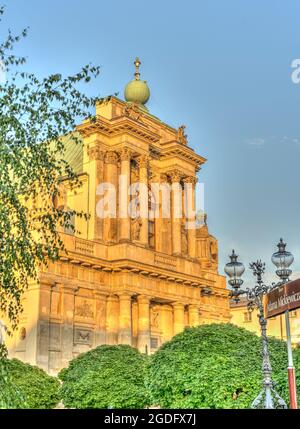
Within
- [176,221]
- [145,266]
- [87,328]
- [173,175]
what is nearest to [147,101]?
[173,175]

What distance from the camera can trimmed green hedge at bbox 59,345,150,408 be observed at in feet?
71.5

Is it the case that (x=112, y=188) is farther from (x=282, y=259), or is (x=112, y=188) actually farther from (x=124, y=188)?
(x=282, y=259)

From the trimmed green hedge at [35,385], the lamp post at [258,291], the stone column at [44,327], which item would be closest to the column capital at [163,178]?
the stone column at [44,327]

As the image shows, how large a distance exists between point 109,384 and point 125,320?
15.1m

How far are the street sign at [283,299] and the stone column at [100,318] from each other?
25.2m

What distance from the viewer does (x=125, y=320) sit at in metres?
37.2

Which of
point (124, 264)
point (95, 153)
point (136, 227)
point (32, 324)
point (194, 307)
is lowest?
point (32, 324)

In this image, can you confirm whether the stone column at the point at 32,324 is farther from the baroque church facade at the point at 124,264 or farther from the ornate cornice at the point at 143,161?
the ornate cornice at the point at 143,161

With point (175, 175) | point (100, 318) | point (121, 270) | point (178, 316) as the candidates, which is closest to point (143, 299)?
point (121, 270)

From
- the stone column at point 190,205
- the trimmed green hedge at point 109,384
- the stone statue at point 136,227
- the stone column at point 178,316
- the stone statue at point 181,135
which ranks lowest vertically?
the trimmed green hedge at point 109,384

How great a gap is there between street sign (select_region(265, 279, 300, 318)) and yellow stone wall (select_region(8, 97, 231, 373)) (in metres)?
22.4

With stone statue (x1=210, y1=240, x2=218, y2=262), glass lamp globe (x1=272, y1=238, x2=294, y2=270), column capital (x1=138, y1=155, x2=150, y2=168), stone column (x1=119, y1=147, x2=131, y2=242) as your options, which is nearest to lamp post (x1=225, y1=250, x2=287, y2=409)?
glass lamp globe (x1=272, y1=238, x2=294, y2=270)

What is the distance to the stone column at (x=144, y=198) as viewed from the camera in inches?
1598
